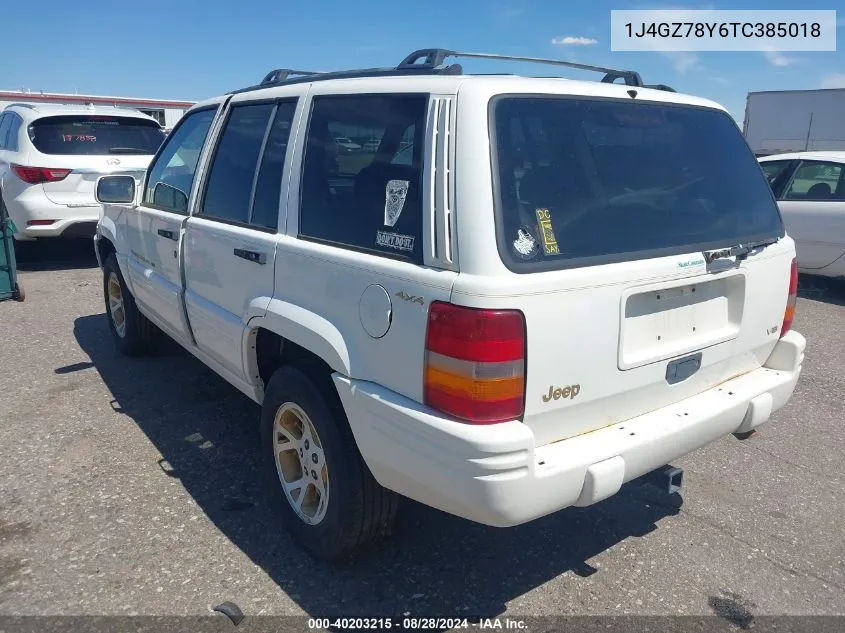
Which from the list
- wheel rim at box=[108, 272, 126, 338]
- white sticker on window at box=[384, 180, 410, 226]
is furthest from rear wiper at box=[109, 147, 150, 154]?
white sticker on window at box=[384, 180, 410, 226]

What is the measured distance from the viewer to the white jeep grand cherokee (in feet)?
7.15

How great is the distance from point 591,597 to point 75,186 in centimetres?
771

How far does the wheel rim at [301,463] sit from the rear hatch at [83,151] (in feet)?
19.9

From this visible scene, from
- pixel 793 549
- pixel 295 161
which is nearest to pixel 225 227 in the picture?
pixel 295 161

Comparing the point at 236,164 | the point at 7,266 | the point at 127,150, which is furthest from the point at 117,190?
the point at 127,150

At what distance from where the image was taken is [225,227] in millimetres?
3416

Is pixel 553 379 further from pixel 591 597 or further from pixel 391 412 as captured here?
pixel 591 597

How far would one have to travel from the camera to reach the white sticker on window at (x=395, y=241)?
7.70 feet

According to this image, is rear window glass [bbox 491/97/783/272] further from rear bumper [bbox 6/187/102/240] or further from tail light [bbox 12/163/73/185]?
tail light [bbox 12/163/73/185]

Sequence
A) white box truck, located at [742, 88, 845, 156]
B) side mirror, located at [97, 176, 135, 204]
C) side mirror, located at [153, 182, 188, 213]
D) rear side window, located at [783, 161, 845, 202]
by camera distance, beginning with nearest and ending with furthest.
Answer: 1. side mirror, located at [153, 182, 188, 213]
2. side mirror, located at [97, 176, 135, 204]
3. rear side window, located at [783, 161, 845, 202]
4. white box truck, located at [742, 88, 845, 156]

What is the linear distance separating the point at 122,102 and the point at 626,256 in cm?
1974

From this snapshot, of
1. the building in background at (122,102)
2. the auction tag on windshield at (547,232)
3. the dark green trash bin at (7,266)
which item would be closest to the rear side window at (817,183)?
the auction tag on windshield at (547,232)

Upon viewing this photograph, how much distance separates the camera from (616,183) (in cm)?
256

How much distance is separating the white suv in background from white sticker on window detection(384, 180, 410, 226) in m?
6.68
